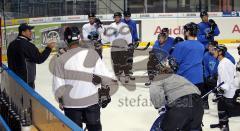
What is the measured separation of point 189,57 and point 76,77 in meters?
1.72

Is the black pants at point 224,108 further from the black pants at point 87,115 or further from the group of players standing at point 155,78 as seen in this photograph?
the black pants at point 87,115

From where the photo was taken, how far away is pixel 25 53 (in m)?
5.72

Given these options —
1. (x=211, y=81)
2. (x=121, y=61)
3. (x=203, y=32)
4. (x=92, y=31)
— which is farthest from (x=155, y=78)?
(x=121, y=61)

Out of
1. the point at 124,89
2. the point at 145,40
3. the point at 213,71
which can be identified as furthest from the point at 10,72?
the point at 145,40

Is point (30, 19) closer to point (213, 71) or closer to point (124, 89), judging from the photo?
point (124, 89)

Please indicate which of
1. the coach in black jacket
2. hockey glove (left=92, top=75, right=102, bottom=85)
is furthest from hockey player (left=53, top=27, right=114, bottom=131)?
the coach in black jacket

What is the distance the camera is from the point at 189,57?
5.59 m

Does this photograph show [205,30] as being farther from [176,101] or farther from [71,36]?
[176,101]

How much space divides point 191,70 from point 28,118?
2.06 metres

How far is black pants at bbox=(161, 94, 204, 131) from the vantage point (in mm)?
3965

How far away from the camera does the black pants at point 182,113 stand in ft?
13.0

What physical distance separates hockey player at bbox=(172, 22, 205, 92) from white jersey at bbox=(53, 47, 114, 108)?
4.37 ft

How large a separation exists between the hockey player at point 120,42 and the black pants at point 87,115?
5.16 meters

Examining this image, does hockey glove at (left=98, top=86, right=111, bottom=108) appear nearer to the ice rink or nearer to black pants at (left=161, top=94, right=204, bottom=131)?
black pants at (left=161, top=94, right=204, bottom=131)
